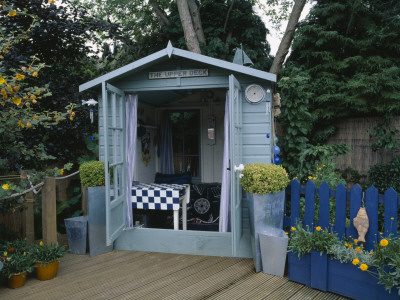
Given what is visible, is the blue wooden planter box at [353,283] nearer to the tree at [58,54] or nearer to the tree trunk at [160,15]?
the tree at [58,54]

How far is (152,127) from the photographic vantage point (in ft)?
20.7

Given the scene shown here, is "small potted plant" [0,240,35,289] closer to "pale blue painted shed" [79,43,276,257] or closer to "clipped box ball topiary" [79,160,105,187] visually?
"pale blue painted shed" [79,43,276,257]

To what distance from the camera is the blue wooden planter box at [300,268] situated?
130 inches

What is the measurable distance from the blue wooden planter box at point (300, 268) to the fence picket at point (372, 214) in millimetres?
693

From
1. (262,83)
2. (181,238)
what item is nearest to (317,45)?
(262,83)

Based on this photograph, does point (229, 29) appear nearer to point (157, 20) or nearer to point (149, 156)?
point (157, 20)

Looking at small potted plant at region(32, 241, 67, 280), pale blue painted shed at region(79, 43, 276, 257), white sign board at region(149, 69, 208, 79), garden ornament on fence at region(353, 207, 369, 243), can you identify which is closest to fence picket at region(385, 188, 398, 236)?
garden ornament on fence at region(353, 207, 369, 243)

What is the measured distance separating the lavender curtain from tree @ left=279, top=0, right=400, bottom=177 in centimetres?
299

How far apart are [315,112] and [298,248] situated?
5.06 metres

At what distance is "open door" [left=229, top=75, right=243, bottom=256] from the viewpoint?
3.69m

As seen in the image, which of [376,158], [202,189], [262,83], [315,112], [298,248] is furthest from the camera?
[315,112]

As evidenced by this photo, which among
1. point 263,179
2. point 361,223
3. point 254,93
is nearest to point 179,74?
point 254,93

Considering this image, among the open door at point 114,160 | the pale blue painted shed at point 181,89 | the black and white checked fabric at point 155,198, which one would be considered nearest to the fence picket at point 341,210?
the pale blue painted shed at point 181,89

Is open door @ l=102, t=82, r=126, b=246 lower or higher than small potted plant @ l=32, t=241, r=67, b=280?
higher
